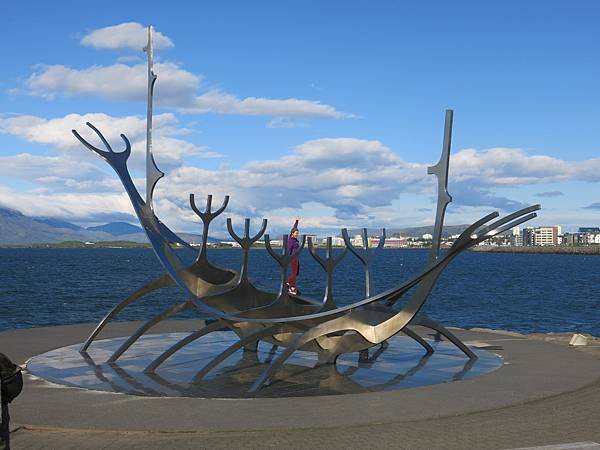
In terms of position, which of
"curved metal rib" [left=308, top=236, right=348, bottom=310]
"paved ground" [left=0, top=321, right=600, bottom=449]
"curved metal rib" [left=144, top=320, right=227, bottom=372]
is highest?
"curved metal rib" [left=308, top=236, right=348, bottom=310]

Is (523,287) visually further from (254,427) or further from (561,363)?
(254,427)

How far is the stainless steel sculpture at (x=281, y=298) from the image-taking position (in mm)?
13469

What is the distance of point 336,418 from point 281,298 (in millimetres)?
4799

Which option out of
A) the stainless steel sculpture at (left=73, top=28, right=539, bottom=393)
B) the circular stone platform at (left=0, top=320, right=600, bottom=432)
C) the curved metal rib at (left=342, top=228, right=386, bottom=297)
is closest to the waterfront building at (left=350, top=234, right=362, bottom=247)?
the curved metal rib at (left=342, top=228, right=386, bottom=297)

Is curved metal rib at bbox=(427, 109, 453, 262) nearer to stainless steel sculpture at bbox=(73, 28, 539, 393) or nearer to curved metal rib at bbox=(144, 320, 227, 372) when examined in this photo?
stainless steel sculpture at bbox=(73, 28, 539, 393)

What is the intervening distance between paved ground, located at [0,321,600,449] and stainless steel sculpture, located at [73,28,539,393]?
184cm

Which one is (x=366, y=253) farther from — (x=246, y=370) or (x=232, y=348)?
(x=232, y=348)

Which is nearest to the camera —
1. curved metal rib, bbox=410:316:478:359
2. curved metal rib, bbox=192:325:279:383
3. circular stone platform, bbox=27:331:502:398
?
circular stone platform, bbox=27:331:502:398

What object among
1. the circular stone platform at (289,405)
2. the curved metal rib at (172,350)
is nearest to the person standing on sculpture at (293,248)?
the curved metal rib at (172,350)

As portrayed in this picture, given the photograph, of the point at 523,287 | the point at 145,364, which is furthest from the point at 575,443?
the point at 523,287

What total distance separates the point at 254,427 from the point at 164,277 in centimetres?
667

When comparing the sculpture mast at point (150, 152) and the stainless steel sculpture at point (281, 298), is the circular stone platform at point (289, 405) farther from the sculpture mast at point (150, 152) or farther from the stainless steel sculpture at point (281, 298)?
the sculpture mast at point (150, 152)

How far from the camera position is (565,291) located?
5716 cm

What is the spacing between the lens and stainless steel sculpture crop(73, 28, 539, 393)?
13469mm
